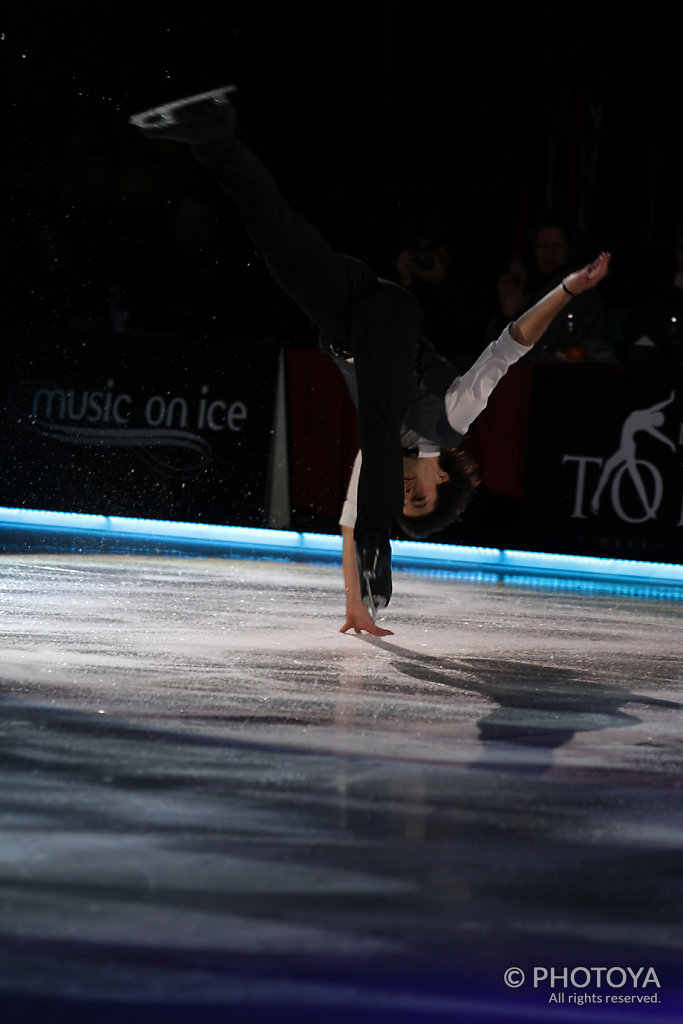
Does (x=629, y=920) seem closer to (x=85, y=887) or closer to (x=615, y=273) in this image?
(x=85, y=887)

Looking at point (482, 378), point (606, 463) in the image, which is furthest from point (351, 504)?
point (606, 463)

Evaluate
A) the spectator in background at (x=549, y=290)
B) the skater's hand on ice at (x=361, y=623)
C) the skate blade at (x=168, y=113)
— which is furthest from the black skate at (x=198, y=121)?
the spectator in background at (x=549, y=290)

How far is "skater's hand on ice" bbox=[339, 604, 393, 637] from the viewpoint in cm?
560

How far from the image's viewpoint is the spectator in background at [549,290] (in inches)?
333

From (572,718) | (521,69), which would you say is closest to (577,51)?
(521,69)

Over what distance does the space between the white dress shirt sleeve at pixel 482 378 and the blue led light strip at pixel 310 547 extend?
334cm

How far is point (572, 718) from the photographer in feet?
13.7

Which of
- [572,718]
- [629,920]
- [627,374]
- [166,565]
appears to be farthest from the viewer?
[627,374]

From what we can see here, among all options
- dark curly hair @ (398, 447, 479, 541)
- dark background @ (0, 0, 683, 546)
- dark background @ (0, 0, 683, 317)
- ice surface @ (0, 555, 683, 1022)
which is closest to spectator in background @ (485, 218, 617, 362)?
dark background @ (0, 0, 683, 546)

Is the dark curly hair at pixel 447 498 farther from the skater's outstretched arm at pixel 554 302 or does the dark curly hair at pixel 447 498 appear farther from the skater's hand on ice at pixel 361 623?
the skater's outstretched arm at pixel 554 302

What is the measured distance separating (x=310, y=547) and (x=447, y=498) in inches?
147

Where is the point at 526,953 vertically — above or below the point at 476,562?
above

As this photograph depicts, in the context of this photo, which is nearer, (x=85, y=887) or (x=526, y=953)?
(x=526, y=953)

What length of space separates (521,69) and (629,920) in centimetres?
1022
